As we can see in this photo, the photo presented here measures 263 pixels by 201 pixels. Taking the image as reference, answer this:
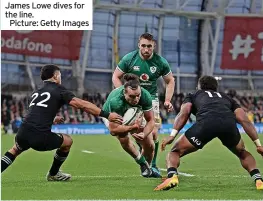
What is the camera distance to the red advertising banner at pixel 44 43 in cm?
5412

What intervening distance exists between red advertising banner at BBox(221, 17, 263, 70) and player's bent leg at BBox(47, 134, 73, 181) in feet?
158

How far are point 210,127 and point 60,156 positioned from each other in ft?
9.26

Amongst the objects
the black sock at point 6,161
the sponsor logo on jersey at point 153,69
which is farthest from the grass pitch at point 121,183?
the sponsor logo on jersey at point 153,69

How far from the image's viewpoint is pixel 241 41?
2319 inches

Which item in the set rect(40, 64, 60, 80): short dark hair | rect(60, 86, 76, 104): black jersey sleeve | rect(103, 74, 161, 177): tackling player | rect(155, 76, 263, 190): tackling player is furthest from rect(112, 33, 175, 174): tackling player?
rect(155, 76, 263, 190): tackling player

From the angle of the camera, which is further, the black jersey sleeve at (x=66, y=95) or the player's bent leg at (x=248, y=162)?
the black jersey sleeve at (x=66, y=95)

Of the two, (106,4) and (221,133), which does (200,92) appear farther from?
(106,4)

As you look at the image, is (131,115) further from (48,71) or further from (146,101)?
(48,71)

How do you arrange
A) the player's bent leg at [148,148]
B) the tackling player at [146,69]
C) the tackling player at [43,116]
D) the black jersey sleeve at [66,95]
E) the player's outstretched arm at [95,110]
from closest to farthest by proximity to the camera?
the player's outstretched arm at [95,110]
the black jersey sleeve at [66,95]
the tackling player at [43,116]
the player's bent leg at [148,148]
the tackling player at [146,69]

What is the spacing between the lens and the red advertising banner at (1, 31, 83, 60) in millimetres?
54119

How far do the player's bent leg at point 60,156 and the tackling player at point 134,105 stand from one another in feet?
2.47

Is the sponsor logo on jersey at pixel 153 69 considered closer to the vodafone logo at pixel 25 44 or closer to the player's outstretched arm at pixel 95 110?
the player's outstretched arm at pixel 95 110

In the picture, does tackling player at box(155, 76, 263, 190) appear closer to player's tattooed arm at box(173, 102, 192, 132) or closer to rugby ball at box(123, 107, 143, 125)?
player's tattooed arm at box(173, 102, 192, 132)

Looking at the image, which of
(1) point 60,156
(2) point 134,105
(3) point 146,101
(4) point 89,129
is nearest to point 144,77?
(3) point 146,101
